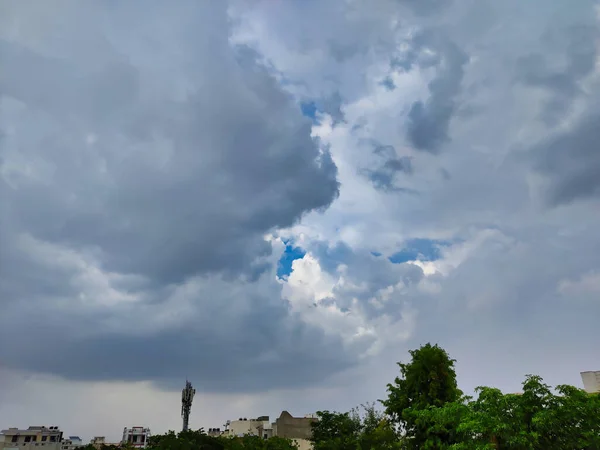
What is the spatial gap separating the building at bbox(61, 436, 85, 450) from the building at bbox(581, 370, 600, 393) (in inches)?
4168

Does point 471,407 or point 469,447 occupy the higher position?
point 471,407

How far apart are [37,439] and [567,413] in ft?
377

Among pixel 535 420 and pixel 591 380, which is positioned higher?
pixel 591 380

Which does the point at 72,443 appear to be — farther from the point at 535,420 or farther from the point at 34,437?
the point at 535,420

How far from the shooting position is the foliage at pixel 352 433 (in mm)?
41969

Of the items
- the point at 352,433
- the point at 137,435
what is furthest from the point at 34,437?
the point at 352,433

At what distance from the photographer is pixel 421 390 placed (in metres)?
43.9

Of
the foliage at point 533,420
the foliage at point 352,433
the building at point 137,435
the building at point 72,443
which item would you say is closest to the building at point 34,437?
the building at point 72,443

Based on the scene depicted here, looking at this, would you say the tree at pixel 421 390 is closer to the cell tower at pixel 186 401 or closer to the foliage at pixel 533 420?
the foliage at pixel 533 420

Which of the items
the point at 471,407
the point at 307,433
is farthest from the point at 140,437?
the point at 471,407

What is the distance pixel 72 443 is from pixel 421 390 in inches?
4674

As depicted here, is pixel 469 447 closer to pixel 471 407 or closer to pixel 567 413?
pixel 471 407

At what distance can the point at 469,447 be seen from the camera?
3142 centimetres

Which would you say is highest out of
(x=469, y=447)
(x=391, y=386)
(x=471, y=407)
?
(x=391, y=386)
